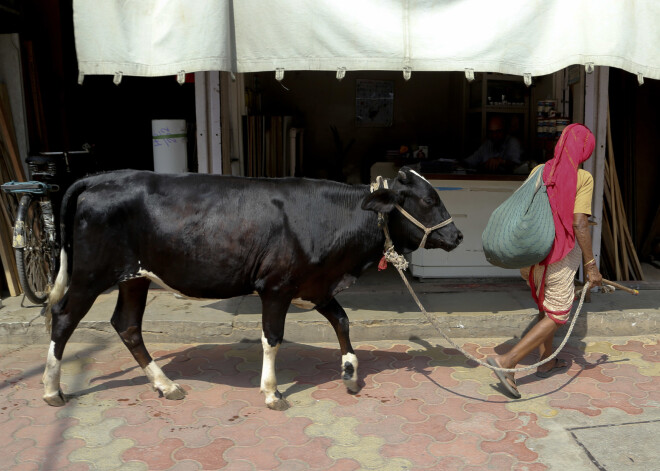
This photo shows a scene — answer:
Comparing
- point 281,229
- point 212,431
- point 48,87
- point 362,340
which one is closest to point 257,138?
point 48,87

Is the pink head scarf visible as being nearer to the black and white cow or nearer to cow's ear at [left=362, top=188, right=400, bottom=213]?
the black and white cow

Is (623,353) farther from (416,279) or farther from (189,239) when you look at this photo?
(189,239)

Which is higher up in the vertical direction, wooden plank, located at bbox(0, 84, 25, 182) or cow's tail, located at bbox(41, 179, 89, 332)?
wooden plank, located at bbox(0, 84, 25, 182)

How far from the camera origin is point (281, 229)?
409 cm

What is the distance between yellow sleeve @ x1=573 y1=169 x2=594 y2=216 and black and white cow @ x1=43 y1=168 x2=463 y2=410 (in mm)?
759

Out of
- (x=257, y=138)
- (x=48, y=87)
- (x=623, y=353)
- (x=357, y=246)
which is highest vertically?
(x=48, y=87)

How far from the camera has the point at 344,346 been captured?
4.44m

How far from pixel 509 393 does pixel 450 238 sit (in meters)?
1.10

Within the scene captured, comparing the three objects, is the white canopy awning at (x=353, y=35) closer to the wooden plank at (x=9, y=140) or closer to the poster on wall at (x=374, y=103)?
the wooden plank at (x=9, y=140)

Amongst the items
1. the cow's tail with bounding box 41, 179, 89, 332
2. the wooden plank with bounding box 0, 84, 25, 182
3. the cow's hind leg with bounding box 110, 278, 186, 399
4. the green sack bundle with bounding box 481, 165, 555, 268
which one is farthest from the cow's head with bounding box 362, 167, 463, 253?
the wooden plank with bounding box 0, 84, 25, 182

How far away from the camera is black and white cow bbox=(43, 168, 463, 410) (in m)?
4.05

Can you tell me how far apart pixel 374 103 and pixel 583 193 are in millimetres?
6182

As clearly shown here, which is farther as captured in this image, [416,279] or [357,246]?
[416,279]

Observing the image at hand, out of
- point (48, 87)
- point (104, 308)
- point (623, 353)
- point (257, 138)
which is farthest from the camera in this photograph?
point (257, 138)
